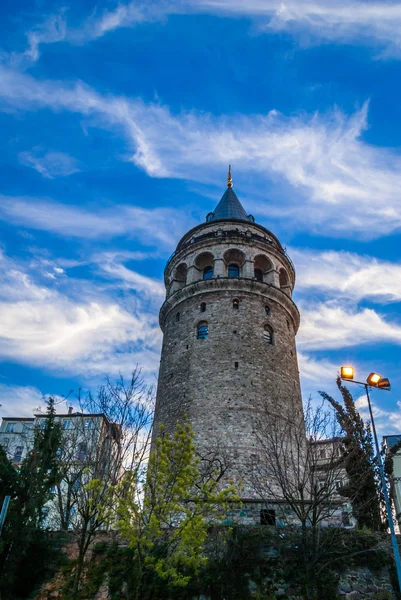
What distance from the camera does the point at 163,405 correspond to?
23312 millimetres

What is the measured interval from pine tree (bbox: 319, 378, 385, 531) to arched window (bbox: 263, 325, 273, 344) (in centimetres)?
515

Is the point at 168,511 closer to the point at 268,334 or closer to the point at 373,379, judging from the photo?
the point at 373,379

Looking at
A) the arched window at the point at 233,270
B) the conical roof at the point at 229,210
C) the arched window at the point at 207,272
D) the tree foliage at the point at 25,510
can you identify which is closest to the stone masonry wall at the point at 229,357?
the arched window at the point at 233,270

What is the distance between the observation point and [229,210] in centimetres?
3203

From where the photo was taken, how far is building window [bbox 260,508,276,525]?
54.4 feet

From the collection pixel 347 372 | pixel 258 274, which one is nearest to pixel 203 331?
pixel 258 274

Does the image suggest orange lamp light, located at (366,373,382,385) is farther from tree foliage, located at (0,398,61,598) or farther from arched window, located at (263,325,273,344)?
arched window, located at (263,325,273,344)

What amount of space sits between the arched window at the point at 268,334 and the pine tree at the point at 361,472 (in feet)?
16.9

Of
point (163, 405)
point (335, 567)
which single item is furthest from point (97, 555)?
point (163, 405)

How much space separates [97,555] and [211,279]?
1529cm

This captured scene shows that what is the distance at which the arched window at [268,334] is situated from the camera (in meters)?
24.7

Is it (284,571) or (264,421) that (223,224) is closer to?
(264,421)

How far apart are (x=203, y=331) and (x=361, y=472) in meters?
10.4

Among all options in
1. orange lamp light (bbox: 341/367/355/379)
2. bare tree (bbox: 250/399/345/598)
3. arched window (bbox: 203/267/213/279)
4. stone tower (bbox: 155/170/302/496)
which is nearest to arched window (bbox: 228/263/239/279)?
stone tower (bbox: 155/170/302/496)
